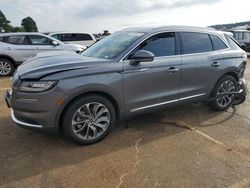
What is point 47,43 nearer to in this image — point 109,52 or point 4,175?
point 109,52

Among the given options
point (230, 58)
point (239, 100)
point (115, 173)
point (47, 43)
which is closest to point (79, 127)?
point (115, 173)

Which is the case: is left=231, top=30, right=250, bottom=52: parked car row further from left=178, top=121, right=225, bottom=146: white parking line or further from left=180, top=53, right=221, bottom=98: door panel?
left=178, top=121, right=225, bottom=146: white parking line

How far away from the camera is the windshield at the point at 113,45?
426 centimetres

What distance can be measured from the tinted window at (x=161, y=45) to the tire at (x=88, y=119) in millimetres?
1096

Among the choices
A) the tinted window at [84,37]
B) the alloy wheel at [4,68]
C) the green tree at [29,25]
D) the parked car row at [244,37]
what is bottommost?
the alloy wheel at [4,68]

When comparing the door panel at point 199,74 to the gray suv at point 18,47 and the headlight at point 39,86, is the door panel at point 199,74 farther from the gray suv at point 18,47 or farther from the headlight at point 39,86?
the gray suv at point 18,47

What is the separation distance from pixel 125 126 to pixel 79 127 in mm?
1024

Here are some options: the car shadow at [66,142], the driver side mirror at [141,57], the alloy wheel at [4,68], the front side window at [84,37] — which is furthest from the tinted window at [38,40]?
the driver side mirror at [141,57]

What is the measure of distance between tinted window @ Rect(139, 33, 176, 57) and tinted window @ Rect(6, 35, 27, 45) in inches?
296

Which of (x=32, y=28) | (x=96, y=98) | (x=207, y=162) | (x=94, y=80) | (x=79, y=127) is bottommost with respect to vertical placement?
(x=207, y=162)

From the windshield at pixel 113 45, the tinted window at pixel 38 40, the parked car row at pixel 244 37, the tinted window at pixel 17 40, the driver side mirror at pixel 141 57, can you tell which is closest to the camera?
the driver side mirror at pixel 141 57

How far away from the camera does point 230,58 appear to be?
17.5 feet

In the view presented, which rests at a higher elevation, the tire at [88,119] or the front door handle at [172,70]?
the front door handle at [172,70]

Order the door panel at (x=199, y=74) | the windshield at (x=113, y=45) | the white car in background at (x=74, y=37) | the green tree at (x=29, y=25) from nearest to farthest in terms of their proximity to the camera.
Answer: the windshield at (x=113, y=45), the door panel at (x=199, y=74), the white car in background at (x=74, y=37), the green tree at (x=29, y=25)
